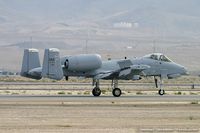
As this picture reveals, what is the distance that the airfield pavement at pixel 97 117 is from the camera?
3008 cm

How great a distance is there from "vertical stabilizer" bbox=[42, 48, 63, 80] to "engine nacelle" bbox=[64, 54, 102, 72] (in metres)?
0.77

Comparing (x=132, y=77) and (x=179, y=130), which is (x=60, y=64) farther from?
(x=179, y=130)

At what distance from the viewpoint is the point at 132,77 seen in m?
57.9

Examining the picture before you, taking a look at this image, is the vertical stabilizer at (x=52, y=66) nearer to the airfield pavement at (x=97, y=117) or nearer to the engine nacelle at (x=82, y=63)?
the engine nacelle at (x=82, y=63)

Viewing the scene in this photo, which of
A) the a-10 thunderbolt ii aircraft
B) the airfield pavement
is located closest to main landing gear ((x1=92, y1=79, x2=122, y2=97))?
the a-10 thunderbolt ii aircraft

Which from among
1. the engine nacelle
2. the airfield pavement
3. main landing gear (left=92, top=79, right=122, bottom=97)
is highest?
the engine nacelle

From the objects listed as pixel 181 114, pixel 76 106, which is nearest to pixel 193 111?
pixel 181 114

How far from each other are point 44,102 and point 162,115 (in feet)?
36.1

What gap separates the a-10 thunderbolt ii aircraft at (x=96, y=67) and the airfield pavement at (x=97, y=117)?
10.9m

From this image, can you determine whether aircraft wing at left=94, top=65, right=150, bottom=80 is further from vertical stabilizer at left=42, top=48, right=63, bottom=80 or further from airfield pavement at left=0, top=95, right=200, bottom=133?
airfield pavement at left=0, top=95, right=200, bottom=133

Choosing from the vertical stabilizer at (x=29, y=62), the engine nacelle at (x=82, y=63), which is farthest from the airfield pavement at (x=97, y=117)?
the vertical stabilizer at (x=29, y=62)

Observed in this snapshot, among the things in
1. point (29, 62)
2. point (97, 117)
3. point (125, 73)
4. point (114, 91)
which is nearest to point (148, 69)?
point (125, 73)

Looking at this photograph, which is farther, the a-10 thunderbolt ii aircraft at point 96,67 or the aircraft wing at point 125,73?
the aircraft wing at point 125,73

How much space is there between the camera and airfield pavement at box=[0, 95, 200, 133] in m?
30.1
